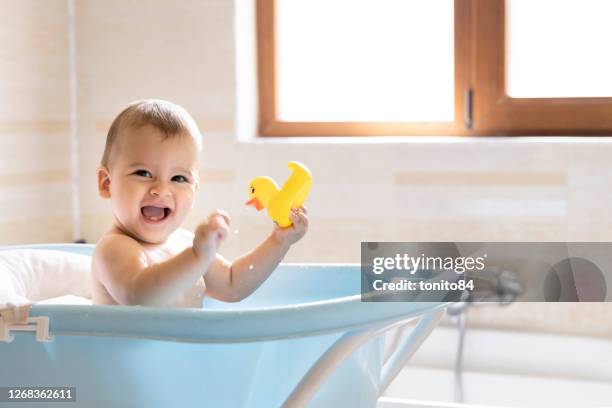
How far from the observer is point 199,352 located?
1095mm

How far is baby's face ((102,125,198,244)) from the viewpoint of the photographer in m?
1.25

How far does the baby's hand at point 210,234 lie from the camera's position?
111cm

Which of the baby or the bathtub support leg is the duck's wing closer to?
the baby

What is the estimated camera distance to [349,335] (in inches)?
42.3

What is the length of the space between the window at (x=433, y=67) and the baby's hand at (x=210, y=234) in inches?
44.4

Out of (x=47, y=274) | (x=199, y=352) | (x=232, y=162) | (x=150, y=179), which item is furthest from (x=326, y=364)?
(x=232, y=162)

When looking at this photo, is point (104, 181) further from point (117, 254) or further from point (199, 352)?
point (199, 352)

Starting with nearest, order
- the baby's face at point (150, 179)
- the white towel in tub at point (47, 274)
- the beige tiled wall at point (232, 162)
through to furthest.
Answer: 1. the baby's face at point (150, 179)
2. the white towel in tub at point (47, 274)
3. the beige tiled wall at point (232, 162)

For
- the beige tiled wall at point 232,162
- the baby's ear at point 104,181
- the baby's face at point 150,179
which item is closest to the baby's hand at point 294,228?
the baby's face at point 150,179

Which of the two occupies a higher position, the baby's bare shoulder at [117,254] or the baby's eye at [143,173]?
the baby's eye at [143,173]

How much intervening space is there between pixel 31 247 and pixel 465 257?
90 cm

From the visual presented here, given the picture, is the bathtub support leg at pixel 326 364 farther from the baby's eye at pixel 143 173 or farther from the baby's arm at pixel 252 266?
the baby's eye at pixel 143 173

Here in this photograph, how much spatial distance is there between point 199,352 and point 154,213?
10.2 inches

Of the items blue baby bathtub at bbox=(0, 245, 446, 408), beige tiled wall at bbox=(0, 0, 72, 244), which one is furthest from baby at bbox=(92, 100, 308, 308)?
beige tiled wall at bbox=(0, 0, 72, 244)
